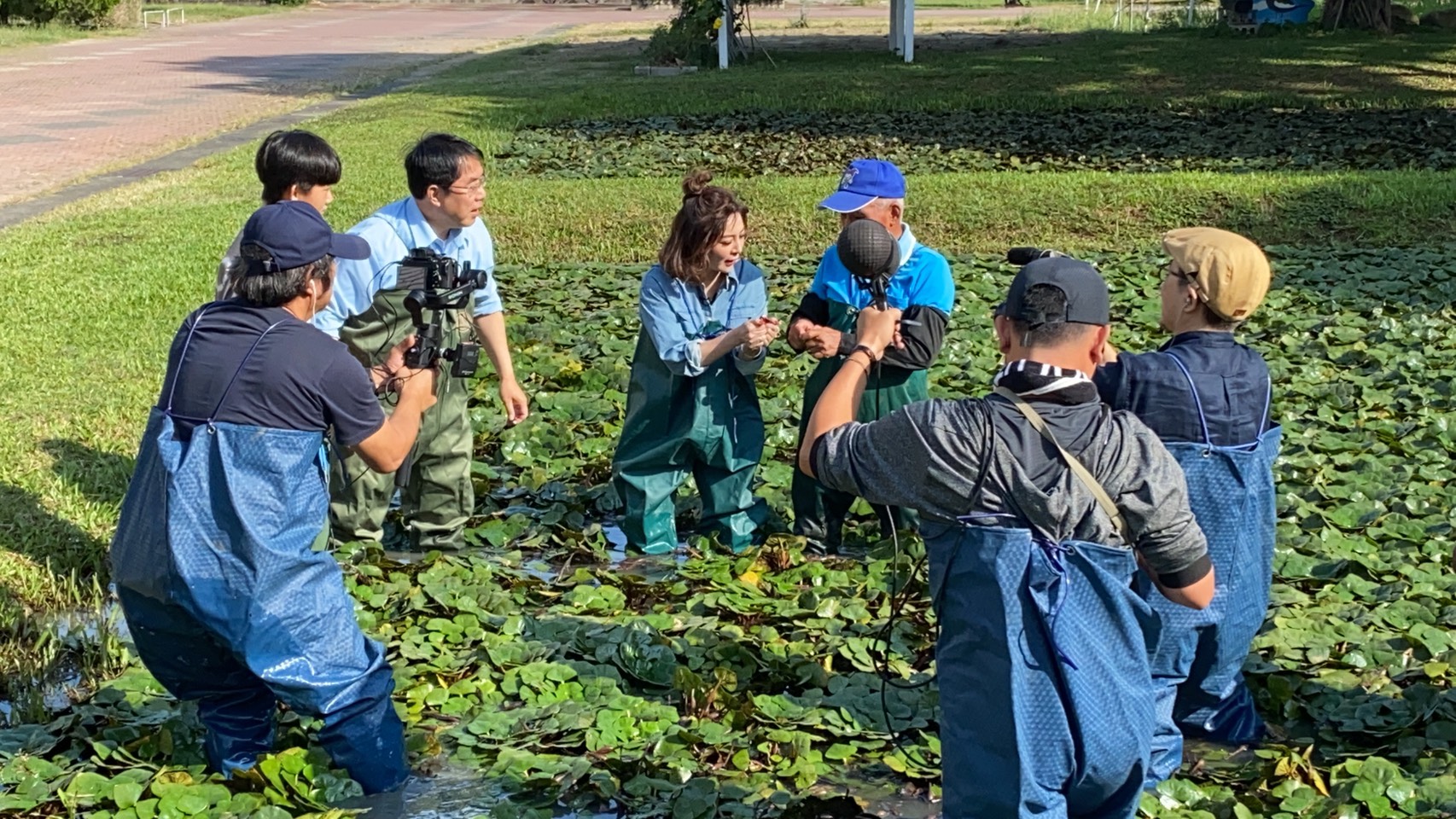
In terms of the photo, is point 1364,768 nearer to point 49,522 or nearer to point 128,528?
point 128,528

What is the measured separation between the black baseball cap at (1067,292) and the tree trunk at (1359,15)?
31.4 metres

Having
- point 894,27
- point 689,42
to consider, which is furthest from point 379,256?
point 894,27

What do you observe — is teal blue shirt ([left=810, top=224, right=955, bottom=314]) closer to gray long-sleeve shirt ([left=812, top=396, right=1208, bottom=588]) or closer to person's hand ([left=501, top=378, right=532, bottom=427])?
person's hand ([left=501, top=378, right=532, bottom=427])

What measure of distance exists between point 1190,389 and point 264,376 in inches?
92.9

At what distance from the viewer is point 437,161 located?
17.7ft

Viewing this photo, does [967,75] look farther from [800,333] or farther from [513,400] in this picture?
[800,333]

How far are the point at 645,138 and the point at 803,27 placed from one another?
2307 centimetres

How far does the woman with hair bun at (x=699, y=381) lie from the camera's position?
5504 millimetres

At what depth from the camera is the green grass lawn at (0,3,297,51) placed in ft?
109

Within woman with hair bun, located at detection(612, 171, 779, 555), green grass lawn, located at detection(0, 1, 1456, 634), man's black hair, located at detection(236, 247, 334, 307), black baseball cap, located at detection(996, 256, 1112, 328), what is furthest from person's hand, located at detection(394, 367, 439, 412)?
green grass lawn, located at detection(0, 1, 1456, 634)

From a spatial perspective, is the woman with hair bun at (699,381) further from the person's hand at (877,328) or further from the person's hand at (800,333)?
the person's hand at (877,328)

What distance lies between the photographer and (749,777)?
4.18m

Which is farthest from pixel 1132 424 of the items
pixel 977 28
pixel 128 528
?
pixel 977 28

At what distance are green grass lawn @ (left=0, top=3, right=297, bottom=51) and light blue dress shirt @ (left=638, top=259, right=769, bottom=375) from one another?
30631 millimetres
